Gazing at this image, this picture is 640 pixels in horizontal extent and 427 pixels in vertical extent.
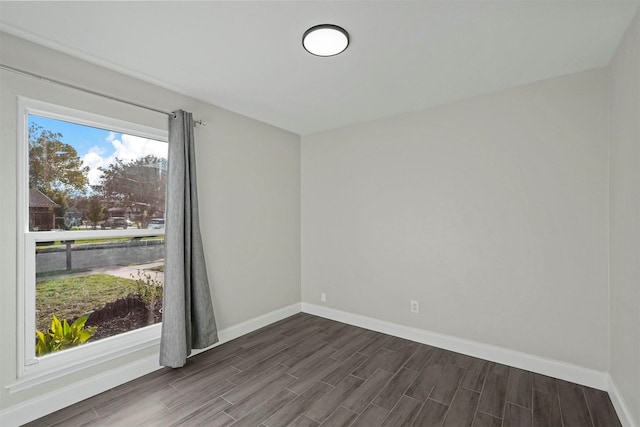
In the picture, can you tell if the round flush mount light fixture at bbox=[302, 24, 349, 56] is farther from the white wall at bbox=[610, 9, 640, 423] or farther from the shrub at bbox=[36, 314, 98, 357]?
the shrub at bbox=[36, 314, 98, 357]

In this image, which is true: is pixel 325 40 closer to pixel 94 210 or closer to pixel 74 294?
pixel 94 210

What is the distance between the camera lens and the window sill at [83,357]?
196 cm

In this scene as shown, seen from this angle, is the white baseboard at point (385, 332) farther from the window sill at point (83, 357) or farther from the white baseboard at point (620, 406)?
the window sill at point (83, 357)

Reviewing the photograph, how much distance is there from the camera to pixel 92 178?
234 centimetres

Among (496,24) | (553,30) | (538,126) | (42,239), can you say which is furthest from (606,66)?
(42,239)

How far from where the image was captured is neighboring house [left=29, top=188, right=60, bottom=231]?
6.64ft

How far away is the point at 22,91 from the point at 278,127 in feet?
7.87

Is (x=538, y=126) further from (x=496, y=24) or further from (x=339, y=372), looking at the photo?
(x=339, y=372)

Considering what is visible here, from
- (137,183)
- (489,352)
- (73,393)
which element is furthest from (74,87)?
(489,352)

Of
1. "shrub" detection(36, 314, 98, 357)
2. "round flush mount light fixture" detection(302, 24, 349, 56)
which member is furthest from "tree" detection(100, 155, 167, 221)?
"round flush mount light fixture" detection(302, 24, 349, 56)

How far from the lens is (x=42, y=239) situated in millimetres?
2043

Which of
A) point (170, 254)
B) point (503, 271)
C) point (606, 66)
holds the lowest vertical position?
point (503, 271)

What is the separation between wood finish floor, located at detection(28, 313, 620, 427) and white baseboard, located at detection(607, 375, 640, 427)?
5cm

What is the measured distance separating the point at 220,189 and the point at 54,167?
134 centimetres
